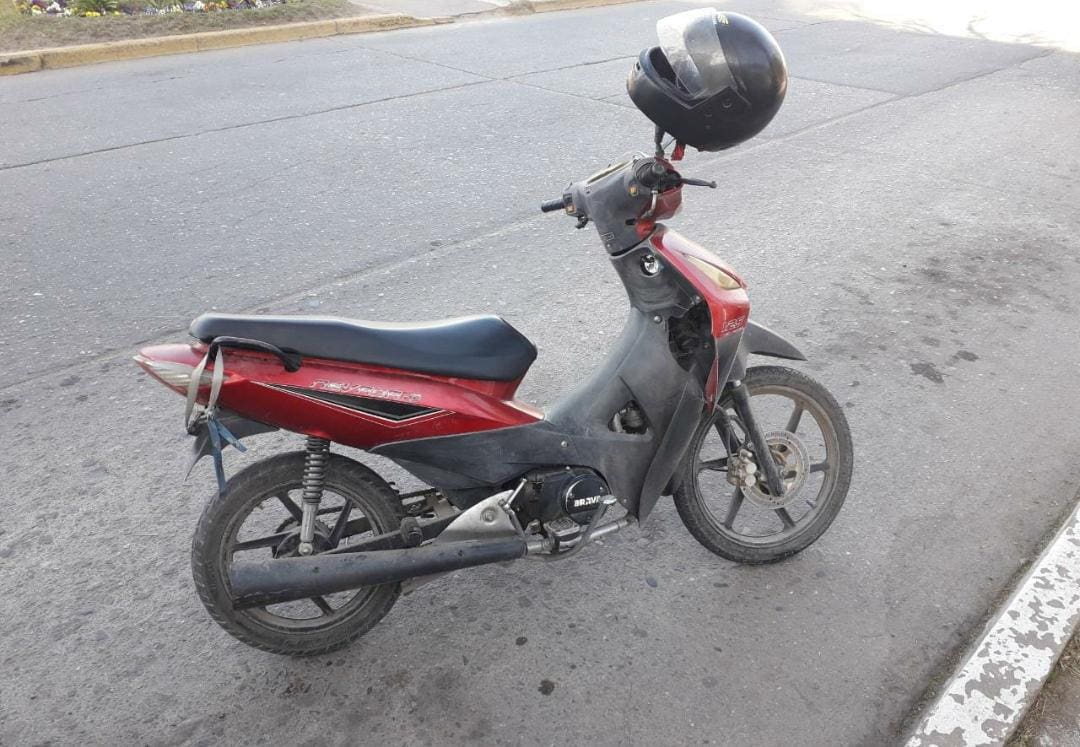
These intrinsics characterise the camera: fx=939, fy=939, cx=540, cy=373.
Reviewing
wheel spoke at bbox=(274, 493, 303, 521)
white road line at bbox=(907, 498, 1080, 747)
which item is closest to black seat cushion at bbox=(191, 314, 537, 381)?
wheel spoke at bbox=(274, 493, 303, 521)

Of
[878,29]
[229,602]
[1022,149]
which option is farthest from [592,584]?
[878,29]

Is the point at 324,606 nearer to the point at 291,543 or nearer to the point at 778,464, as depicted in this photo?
the point at 291,543

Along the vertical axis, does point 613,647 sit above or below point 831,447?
below

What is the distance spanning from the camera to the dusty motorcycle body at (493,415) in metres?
2.33

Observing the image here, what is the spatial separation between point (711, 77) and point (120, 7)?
11215 millimetres

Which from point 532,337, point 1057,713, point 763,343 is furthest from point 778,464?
point 532,337

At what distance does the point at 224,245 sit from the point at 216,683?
3356 millimetres

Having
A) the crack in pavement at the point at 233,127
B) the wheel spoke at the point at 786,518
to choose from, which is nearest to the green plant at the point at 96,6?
the crack in pavement at the point at 233,127

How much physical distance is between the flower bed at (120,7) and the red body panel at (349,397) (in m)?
10.6

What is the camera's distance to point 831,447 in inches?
121

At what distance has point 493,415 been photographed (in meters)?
2.58

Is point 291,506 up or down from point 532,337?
up

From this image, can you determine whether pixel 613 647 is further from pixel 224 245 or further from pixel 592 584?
pixel 224 245

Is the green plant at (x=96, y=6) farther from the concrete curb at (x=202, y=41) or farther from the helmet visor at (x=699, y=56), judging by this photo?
the helmet visor at (x=699, y=56)
